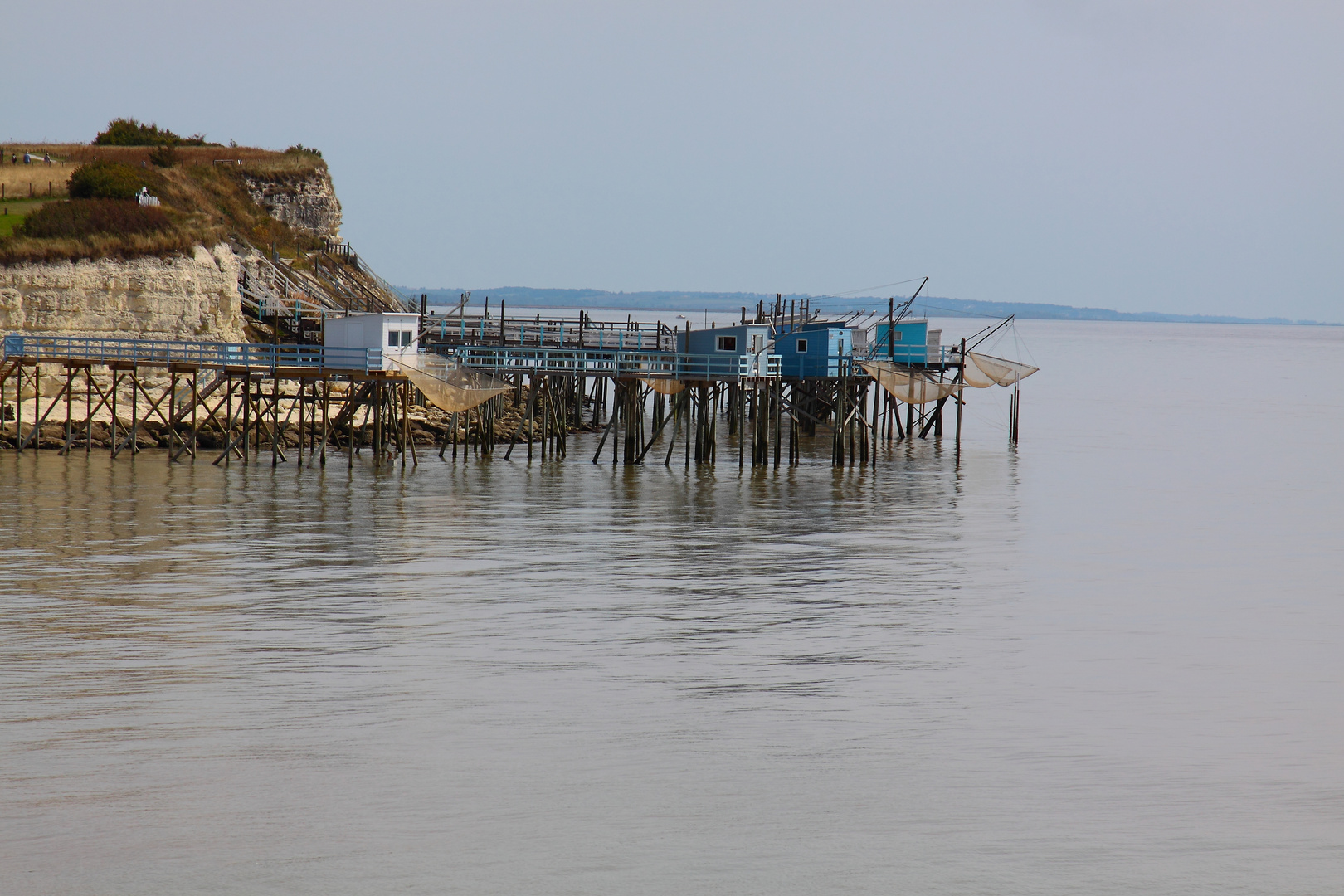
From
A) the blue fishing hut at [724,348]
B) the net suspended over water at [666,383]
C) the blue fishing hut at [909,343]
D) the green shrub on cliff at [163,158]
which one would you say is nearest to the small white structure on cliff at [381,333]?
the net suspended over water at [666,383]

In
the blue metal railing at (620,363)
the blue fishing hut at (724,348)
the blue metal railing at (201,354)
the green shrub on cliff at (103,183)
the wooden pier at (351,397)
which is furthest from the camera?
the green shrub on cliff at (103,183)

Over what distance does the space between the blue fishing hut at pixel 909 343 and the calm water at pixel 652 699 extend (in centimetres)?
1945

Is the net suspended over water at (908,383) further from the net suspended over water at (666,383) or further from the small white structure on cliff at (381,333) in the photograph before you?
the small white structure on cliff at (381,333)

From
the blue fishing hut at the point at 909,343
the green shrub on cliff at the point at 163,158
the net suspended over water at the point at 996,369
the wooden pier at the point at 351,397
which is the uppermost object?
the green shrub on cliff at the point at 163,158

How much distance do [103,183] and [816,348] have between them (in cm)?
3255

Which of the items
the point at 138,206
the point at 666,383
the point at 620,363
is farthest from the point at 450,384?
the point at 138,206

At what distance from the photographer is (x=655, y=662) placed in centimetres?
1912

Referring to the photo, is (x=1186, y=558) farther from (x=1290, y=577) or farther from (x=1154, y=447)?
(x=1154, y=447)

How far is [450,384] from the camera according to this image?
4206 centimetres

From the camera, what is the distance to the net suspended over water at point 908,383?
A: 4844 cm

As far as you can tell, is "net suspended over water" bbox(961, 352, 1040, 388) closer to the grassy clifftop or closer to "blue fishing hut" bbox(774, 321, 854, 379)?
"blue fishing hut" bbox(774, 321, 854, 379)

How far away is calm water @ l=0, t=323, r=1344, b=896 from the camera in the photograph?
1253 cm

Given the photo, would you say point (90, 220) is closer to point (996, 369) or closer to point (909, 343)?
point (909, 343)

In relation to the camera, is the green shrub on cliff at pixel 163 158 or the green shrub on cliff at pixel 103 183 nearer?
the green shrub on cliff at pixel 103 183
